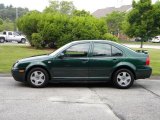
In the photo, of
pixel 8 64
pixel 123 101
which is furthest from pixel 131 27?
pixel 123 101

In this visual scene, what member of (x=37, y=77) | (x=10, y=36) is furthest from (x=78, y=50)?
(x=10, y=36)

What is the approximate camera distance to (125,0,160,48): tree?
1407 inches

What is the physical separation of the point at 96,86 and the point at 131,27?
26.2 m

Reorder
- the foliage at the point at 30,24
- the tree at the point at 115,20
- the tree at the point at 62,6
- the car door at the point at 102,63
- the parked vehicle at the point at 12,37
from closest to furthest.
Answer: the car door at the point at 102,63
the foliage at the point at 30,24
the parked vehicle at the point at 12,37
the tree at the point at 115,20
the tree at the point at 62,6

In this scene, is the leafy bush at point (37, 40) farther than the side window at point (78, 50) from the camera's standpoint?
Yes

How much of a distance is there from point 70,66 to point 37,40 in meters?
15.1

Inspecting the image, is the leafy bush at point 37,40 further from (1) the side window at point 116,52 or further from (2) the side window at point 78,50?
(1) the side window at point 116,52

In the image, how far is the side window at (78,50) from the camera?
10.6 m

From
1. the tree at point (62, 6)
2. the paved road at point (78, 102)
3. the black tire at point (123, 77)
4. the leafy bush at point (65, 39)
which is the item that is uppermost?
the tree at point (62, 6)

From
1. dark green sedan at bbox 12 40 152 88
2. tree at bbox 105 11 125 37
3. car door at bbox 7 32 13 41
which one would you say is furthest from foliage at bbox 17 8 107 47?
tree at bbox 105 11 125 37

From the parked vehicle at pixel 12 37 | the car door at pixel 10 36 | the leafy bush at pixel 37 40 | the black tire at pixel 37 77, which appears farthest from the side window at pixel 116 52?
the car door at pixel 10 36

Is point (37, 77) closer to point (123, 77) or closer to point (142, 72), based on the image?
point (123, 77)

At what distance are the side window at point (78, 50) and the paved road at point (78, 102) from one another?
1.01 m

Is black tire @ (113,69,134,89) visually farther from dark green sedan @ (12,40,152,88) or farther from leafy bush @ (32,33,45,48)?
leafy bush @ (32,33,45,48)
